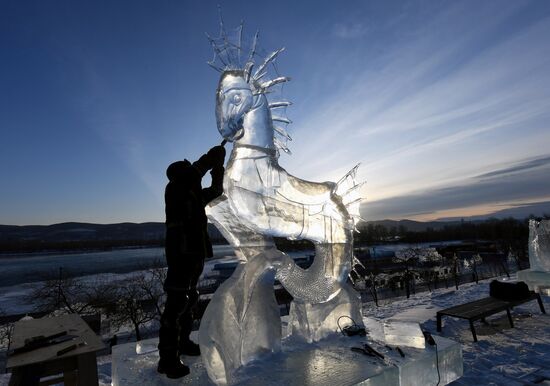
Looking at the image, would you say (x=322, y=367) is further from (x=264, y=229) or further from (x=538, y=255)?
(x=538, y=255)

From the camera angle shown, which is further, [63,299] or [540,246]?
[63,299]

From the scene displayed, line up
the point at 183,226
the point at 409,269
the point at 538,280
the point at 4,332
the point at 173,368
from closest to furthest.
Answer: the point at 173,368
the point at 183,226
the point at 538,280
the point at 4,332
the point at 409,269

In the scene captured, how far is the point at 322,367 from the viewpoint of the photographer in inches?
119

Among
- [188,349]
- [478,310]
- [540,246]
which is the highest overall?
[540,246]

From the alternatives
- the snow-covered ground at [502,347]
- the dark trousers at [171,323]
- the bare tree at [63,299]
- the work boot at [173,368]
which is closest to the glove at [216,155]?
the dark trousers at [171,323]

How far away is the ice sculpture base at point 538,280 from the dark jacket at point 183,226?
887 cm

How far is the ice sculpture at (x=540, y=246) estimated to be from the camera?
8625mm

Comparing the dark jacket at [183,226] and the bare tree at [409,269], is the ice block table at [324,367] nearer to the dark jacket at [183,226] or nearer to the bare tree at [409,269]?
the dark jacket at [183,226]

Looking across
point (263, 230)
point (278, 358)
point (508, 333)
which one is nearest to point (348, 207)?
point (263, 230)

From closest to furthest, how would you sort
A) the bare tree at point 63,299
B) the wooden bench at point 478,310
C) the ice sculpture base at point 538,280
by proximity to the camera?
1. the wooden bench at point 478,310
2. the ice sculpture base at point 538,280
3. the bare tree at point 63,299

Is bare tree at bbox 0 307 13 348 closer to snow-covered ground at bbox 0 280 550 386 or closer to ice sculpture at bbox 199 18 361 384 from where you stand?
snow-covered ground at bbox 0 280 550 386

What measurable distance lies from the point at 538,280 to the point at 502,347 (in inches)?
169

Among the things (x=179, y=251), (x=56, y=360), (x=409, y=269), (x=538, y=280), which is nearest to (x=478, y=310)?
(x=538, y=280)

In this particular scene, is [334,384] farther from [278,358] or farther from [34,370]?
[34,370]
